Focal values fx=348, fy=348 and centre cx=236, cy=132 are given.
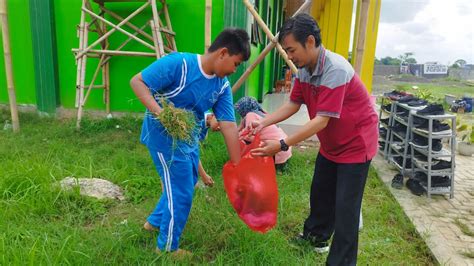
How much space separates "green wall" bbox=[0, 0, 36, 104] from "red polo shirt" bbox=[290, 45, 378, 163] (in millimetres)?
5752

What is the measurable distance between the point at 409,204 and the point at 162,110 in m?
2.91

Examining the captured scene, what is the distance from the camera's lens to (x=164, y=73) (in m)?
1.98

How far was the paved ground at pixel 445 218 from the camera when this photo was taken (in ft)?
9.03

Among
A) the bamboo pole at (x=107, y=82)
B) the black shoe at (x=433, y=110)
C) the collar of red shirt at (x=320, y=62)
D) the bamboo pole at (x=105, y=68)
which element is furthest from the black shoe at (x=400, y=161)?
the bamboo pole at (x=107, y=82)

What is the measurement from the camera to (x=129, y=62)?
570cm

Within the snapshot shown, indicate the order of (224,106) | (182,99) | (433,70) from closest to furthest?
1. (182,99)
2. (224,106)
3. (433,70)

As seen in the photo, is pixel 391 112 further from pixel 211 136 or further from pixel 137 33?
pixel 137 33

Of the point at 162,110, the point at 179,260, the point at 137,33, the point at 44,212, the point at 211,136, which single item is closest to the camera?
the point at 162,110

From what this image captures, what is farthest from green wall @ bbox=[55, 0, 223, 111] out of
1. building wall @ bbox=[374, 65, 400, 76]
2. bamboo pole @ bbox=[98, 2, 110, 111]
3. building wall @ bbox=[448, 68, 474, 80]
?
building wall @ bbox=[374, 65, 400, 76]

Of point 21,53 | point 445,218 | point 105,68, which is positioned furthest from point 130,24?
point 445,218

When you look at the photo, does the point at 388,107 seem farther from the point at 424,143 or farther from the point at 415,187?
the point at 415,187

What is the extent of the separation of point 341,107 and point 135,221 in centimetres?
175

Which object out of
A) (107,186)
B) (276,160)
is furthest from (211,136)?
(107,186)

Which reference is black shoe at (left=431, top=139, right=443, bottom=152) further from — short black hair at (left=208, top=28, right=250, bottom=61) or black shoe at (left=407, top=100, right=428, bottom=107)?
short black hair at (left=208, top=28, right=250, bottom=61)
